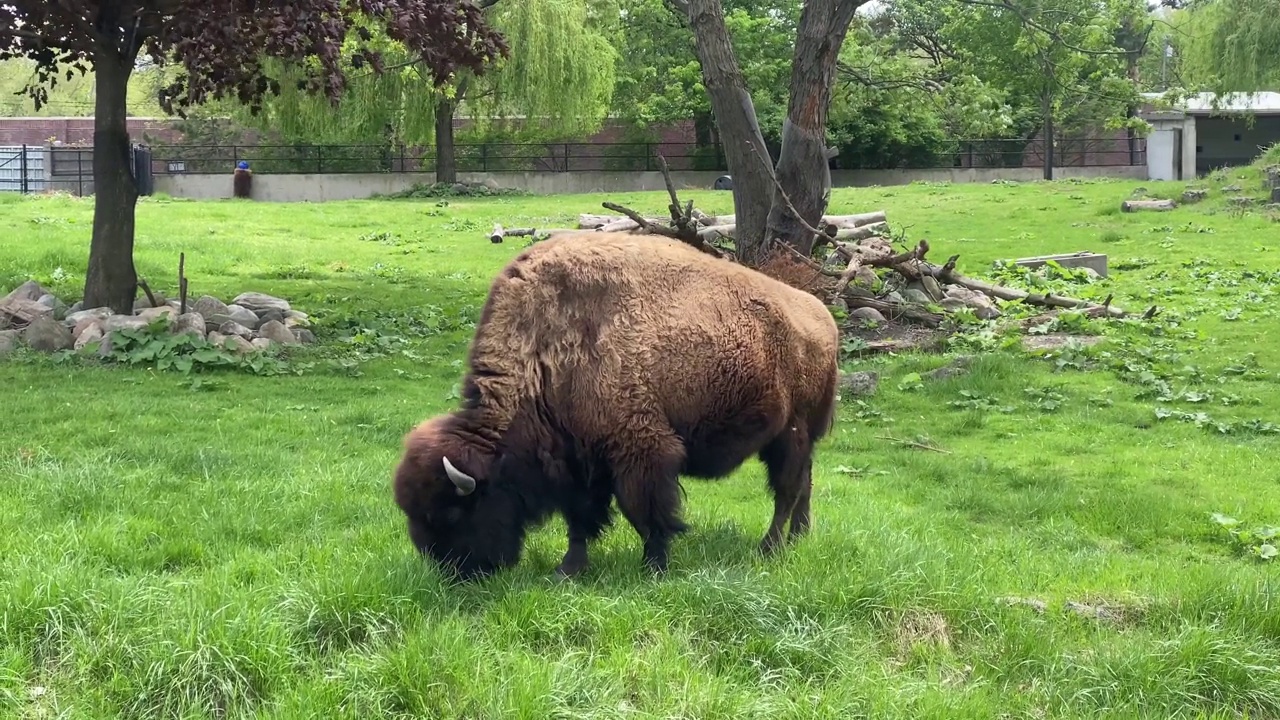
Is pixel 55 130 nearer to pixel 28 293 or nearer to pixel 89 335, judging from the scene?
pixel 28 293

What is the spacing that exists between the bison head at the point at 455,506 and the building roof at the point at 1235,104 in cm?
4049

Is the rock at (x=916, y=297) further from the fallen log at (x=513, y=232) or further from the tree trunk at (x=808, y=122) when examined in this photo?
the fallen log at (x=513, y=232)

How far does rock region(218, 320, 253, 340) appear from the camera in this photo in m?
11.9

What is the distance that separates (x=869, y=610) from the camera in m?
4.76

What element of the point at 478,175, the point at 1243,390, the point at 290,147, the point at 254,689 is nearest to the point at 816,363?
the point at 254,689

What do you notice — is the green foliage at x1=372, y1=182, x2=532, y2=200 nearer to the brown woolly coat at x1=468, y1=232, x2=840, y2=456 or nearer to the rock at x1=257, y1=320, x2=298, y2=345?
the rock at x1=257, y1=320, x2=298, y2=345

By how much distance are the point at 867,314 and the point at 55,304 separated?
9.50m

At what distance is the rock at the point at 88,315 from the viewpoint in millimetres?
11883

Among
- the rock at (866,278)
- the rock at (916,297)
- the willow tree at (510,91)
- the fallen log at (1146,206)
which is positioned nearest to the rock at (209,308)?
the rock at (866,278)

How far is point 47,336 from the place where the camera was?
1127 cm

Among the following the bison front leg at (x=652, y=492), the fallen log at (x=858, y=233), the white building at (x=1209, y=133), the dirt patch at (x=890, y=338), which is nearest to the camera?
the bison front leg at (x=652, y=492)

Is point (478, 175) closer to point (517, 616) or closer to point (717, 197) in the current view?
point (717, 197)

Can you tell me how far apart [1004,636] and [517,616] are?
2.01 m

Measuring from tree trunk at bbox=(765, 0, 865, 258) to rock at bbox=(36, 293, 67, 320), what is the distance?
27.1ft
